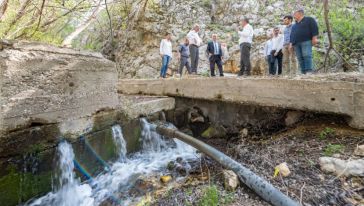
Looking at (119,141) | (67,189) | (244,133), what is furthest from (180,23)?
(67,189)

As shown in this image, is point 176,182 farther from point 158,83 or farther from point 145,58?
point 145,58

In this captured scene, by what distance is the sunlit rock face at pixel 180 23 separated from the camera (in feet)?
44.3

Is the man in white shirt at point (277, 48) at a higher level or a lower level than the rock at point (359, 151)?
higher

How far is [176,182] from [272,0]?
46.9 feet

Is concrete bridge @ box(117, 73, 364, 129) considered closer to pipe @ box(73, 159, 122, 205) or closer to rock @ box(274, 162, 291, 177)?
rock @ box(274, 162, 291, 177)

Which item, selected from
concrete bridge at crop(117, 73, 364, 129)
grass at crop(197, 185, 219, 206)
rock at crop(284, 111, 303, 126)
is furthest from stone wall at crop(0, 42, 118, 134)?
rock at crop(284, 111, 303, 126)

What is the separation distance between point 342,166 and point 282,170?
589 millimetres

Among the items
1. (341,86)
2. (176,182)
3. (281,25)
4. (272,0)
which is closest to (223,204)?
(176,182)

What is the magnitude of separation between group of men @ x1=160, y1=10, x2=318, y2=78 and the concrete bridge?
1.74 m

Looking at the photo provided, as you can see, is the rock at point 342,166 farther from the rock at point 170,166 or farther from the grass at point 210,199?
the rock at point 170,166

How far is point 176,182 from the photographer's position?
3109mm

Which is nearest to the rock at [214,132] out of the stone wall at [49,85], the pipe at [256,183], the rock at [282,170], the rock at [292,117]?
the rock at [292,117]

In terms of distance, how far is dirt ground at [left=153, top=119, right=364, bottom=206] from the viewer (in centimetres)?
223

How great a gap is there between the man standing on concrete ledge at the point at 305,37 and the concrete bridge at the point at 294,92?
162 cm
